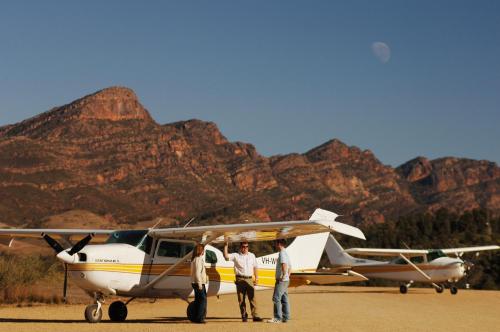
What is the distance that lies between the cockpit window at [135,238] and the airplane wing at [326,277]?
3943 millimetres

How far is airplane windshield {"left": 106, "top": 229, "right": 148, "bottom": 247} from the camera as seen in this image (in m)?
16.9

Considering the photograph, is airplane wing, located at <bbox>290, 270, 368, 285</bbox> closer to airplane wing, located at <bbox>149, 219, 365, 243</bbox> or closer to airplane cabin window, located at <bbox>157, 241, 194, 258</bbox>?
airplane wing, located at <bbox>149, 219, 365, 243</bbox>

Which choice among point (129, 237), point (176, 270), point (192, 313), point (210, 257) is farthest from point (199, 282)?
point (129, 237)

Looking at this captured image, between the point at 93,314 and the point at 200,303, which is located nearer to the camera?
the point at 93,314

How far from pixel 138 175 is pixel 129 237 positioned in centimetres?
12791

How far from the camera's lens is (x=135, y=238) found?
17.0 m

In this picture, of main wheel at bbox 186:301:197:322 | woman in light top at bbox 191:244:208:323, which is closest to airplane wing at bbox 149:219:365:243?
woman in light top at bbox 191:244:208:323

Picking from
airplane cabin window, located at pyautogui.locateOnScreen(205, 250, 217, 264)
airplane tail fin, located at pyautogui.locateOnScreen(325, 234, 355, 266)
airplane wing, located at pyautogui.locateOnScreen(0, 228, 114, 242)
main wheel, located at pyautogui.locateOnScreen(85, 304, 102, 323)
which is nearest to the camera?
main wheel, located at pyautogui.locateOnScreen(85, 304, 102, 323)

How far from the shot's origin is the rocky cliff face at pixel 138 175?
117 meters

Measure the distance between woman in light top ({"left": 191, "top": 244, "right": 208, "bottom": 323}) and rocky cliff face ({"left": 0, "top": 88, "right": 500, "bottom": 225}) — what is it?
7948cm

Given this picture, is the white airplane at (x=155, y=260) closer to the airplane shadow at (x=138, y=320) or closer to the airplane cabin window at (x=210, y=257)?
the airplane cabin window at (x=210, y=257)

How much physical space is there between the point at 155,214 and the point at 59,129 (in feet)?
127

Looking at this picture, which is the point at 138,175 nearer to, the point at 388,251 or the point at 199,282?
the point at 388,251

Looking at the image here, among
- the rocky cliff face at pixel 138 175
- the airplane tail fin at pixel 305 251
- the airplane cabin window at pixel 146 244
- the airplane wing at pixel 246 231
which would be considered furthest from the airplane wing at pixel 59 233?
the rocky cliff face at pixel 138 175
